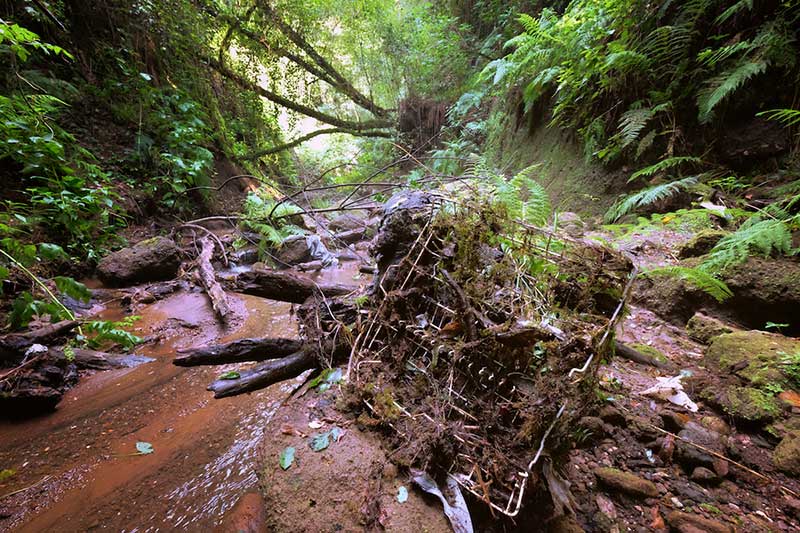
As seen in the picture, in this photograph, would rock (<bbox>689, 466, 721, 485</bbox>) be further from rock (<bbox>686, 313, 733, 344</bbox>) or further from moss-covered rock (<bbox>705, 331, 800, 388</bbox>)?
rock (<bbox>686, 313, 733, 344</bbox>)

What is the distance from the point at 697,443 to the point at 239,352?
2.54 metres

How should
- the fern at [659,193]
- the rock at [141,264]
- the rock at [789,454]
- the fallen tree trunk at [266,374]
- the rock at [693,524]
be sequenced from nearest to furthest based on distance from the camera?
the rock at [693,524], the rock at [789,454], the fallen tree trunk at [266,374], the fern at [659,193], the rock at [141,264]

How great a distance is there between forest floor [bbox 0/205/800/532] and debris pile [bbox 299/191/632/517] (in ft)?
0.49

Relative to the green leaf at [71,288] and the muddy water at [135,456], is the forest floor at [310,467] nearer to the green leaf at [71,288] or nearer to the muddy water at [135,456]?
the muddy water at [135,456]

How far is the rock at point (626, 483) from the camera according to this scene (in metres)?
1.36

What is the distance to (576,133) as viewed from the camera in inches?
195

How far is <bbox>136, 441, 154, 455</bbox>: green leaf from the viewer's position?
2018mm

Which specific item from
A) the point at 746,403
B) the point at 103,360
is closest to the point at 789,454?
the point at 746,403

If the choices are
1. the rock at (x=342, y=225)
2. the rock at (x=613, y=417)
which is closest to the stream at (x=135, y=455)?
the rock at (x=613, y=417)

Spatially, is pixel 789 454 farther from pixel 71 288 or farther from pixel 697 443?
pixel 71 288

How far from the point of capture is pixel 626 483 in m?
1.40

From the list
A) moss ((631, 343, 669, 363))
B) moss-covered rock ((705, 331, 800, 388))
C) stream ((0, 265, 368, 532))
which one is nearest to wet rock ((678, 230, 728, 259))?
moss-covered rock ((705, 331, 800, 388))

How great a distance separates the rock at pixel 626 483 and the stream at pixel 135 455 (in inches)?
71.7

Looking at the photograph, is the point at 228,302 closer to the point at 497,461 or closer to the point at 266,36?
the point at 497,461
